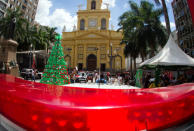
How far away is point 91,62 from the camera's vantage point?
117ft

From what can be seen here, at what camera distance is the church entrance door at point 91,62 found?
35344 mm

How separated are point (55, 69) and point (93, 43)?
29808 millimetres

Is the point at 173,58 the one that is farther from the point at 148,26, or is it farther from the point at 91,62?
the point at 91,62

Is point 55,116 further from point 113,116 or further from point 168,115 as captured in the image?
point 168,115

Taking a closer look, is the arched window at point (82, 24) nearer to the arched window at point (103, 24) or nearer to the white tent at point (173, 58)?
the arched window at point (103, 24)

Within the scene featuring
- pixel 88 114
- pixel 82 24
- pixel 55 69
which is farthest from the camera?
pixel 82 24

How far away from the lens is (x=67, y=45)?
125ft

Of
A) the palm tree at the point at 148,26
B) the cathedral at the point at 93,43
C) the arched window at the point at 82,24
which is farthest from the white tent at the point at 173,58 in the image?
the arched window at the point at 82,24

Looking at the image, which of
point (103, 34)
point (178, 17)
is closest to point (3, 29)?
point (103, 34)

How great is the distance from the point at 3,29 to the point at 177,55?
27.5 m

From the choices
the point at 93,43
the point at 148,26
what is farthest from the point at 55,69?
the point at 93,43

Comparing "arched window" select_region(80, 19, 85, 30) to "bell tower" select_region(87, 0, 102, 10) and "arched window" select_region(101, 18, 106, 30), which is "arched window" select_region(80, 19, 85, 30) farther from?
"arched window" select_region(101, 18, 106, 30)

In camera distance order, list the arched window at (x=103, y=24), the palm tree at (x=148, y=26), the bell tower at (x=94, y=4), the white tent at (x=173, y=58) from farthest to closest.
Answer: the bell tower at (x=94, y=4) < the arched window at (x=103, y=24) < the palm tree at (x=148, y=26) < the white tent at (x=173, y=58)

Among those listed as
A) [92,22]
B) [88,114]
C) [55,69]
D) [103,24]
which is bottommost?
[88,114]
